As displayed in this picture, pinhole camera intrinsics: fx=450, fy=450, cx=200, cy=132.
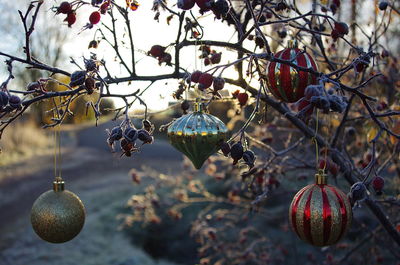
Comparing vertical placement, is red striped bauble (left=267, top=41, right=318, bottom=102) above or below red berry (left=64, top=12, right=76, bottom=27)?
below

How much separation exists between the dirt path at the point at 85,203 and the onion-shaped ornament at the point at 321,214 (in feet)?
2.80

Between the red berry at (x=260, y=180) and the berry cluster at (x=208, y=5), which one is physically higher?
the berry cluster at (x=208, y=5)

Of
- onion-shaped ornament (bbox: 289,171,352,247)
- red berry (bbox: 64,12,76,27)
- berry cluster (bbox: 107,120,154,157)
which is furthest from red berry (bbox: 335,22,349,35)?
red berry (bbox: 64,12,76,27)

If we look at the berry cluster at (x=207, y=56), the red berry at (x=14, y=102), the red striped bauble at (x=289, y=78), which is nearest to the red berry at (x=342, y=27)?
the red striped bauble at (x=289, y=78)

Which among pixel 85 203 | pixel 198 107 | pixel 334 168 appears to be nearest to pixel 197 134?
pixel 198 107

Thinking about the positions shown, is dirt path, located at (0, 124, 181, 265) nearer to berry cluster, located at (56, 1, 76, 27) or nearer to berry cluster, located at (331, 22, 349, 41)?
berry cluster, located at (56, 1, 76, 27)

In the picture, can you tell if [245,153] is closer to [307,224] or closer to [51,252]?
[307,224]

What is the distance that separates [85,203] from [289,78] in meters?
7.04

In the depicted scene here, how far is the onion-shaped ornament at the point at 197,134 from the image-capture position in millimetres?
1726

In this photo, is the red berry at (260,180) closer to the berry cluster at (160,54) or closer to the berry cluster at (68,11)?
the berry cluster at (160,54)

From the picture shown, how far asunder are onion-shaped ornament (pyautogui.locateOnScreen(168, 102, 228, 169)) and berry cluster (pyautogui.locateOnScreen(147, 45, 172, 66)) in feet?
0.97

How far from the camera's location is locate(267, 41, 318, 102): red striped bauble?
5.56 ft

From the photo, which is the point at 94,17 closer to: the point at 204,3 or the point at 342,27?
the point at 204,3

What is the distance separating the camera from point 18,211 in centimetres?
804
